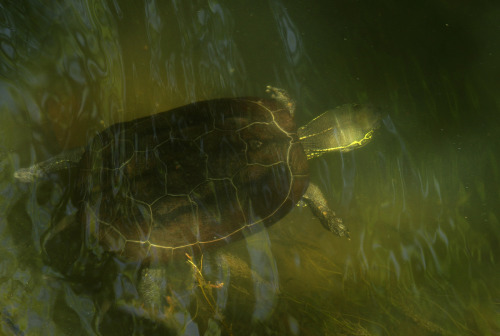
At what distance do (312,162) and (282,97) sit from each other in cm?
83

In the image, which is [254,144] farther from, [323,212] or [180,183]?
[323,212]

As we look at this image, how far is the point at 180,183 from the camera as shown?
2150 millimetres

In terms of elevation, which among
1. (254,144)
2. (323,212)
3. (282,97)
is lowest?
(323,212)

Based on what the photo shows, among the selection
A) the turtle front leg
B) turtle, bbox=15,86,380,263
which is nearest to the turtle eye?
turtle, bbox=15,86,380,263

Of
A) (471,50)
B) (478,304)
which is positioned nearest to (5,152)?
(478,304)

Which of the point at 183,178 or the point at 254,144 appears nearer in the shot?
the point at 183,178

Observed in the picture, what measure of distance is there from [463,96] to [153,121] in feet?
11.4

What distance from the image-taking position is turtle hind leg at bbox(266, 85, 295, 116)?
10.5 feet

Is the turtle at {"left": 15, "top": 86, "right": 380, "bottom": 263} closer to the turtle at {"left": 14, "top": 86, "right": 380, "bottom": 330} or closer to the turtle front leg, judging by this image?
the turtle at {"left": 14, "top": 86, "right": 380, "bottom": 330}

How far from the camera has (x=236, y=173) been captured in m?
2.25

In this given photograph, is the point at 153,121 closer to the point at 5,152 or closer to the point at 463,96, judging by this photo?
the point at 5,152

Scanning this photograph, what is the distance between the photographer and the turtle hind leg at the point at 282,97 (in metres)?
3.20

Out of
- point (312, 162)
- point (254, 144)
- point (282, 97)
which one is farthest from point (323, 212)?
point (282, 97)

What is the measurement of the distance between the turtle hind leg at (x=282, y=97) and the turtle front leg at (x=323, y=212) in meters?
0.99
